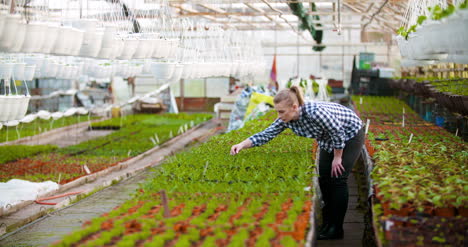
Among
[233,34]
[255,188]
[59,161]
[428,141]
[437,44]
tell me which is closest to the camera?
[437,44]

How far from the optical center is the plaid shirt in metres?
5.52

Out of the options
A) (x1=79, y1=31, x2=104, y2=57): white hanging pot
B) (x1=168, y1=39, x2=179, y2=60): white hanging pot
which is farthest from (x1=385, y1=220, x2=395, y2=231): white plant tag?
(x1=168, y1=39, x2=179, y2=60): white hanging pot

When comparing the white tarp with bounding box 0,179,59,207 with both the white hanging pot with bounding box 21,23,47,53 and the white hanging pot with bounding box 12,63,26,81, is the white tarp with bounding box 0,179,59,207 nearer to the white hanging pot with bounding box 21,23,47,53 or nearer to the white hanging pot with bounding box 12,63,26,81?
the white hanging pot with bounding box 12,63,26,81

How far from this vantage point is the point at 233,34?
50.8 feet

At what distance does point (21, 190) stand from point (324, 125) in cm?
584

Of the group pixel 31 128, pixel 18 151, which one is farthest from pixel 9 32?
pixel 31 128

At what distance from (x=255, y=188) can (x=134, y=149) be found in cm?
1138

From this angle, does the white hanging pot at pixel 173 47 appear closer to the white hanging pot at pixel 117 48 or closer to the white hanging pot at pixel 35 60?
the white hanging pot at pixel 117 48

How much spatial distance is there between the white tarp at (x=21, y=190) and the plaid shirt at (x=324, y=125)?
14.6 feet

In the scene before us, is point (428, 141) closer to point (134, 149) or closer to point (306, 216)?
point (306, 216)

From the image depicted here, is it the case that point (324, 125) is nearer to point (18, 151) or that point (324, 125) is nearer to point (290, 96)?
point (290, 96)

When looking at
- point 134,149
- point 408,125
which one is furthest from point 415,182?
point 134,149

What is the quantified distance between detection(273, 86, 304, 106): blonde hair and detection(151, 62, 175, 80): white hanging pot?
14.6 ft

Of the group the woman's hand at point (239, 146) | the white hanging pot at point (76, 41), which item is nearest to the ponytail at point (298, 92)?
the woman's hand at point (239, 146)
